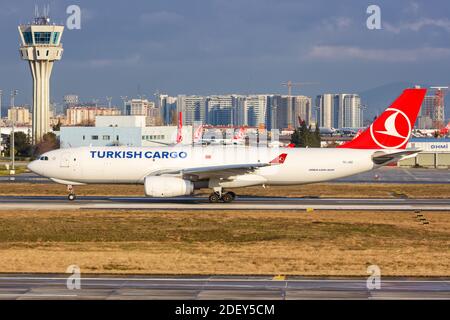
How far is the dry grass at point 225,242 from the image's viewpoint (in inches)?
1125

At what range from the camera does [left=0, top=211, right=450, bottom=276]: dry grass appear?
28.6 m

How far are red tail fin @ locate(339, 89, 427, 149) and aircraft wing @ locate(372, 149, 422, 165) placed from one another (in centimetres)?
89

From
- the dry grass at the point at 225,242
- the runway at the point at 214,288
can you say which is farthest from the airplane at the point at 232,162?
the runway at the point at 214,288

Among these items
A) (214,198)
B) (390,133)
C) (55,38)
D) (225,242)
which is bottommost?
(225,242)

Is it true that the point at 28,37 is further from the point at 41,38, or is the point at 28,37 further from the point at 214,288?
the point at 214,288

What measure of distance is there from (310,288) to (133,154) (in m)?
28.9

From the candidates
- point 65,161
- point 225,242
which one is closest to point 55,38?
point 65,161

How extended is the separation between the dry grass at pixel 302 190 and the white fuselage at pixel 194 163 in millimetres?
7354

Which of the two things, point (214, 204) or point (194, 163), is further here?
point (194, 163)

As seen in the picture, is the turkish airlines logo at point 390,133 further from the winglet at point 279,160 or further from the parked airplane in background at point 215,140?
the parked airplane in background at point 215,140

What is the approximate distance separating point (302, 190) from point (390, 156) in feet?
45.4

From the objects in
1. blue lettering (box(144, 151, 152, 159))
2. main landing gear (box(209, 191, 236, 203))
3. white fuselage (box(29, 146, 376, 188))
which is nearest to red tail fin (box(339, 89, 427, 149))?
white fuselage (box(29, 146, 376, 188))

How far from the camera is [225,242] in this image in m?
35.1

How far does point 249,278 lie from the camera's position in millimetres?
26094
